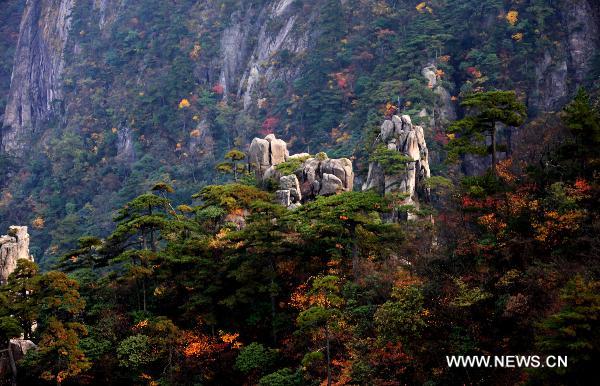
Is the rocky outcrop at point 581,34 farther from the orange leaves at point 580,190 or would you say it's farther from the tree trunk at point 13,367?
the tree trunk at point 13,367

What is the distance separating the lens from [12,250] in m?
39.5

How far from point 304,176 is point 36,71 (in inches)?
4685

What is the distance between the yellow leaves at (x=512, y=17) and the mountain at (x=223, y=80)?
0.70 ft

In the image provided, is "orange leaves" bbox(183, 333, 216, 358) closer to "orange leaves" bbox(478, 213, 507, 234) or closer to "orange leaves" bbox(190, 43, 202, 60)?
"orange leaves" bbox(478, 213, 507, 234)

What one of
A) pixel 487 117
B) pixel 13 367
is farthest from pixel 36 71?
pixel 487 117

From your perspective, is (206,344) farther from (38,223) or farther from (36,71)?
(36,71)

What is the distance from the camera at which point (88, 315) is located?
1297 inches

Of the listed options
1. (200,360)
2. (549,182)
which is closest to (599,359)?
(549,182)

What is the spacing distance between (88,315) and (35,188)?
87.0 m

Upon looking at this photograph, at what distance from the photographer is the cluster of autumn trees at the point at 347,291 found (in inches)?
843

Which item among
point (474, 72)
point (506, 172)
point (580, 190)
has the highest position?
point (474, 72)

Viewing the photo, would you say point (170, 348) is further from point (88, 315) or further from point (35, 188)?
point (35, 188)

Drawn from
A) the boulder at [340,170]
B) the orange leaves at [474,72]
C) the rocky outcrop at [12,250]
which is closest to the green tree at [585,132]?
the boulder at [340,170]

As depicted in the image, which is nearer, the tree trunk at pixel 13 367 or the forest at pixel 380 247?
the forest at pixel 380 247
